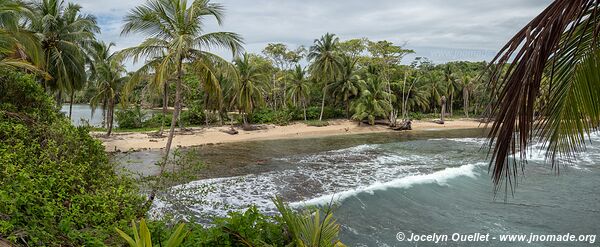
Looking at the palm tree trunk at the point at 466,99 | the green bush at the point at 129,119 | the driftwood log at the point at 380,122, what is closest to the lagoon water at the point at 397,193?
the green bush at the point at 129,119

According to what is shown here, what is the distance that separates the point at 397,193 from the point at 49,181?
9.78 metres

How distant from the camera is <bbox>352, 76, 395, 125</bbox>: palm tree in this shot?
36.7 m

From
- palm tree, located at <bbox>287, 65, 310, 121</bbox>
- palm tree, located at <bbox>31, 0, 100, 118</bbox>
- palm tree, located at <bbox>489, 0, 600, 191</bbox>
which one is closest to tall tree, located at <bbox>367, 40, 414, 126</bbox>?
palm tree, located at <bbox>287, 65, 310, 121</bbox>

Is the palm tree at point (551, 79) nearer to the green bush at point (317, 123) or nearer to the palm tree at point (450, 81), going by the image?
the green bush at point (317, 123)

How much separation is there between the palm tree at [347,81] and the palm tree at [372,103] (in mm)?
1664

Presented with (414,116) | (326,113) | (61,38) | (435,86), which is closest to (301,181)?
(61,38)

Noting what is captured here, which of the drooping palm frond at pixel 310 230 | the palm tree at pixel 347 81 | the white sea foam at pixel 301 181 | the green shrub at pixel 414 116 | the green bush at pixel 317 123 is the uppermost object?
the palm tree at pixel 347 81

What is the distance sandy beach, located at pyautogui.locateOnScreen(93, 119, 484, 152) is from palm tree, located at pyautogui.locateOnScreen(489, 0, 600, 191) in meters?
17.0

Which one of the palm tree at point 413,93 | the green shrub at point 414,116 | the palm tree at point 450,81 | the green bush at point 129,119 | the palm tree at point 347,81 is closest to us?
the green bush at point 129,119

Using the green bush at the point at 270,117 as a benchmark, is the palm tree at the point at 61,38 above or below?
above

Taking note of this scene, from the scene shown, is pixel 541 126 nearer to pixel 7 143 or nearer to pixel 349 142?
pixel 7 143

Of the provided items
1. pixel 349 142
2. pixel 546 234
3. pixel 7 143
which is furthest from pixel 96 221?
pixel 349 142

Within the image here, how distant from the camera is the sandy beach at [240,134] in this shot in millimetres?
23062

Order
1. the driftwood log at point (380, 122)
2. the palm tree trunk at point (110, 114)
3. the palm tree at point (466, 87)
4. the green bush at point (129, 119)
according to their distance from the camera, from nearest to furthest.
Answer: the palm tree trunk at point (110, 114), the green bush at point (129, 119), the driftwood log at point (380, 122), the palm tree at point (466, 87)
